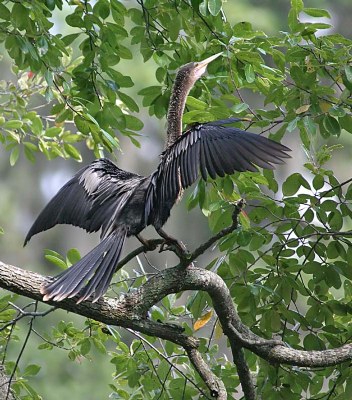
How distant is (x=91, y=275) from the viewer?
105 inches

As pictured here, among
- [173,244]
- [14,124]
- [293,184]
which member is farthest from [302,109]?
[14,124]

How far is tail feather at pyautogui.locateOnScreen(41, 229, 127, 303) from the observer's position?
2453 millimetres

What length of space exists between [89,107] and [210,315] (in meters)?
0.96

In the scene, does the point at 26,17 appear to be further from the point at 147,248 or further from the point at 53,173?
the point at 53,173

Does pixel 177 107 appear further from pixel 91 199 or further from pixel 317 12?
pixel 317 12

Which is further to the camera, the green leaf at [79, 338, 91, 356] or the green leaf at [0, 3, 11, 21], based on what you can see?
the green leaf at [79, 338, 91, 356]

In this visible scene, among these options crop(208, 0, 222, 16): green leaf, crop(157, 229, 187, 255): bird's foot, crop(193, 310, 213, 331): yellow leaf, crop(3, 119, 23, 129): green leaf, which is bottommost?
crop(193, 310, 213, 331): yellow leaf

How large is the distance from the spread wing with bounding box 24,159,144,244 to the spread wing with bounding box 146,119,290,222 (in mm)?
250

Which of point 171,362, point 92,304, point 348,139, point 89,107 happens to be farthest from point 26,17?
point 348,139

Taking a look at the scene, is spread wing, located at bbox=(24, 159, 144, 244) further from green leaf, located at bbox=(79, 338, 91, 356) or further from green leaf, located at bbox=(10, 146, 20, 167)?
green leaf, located at bbox=(10, 146, 20, 167)

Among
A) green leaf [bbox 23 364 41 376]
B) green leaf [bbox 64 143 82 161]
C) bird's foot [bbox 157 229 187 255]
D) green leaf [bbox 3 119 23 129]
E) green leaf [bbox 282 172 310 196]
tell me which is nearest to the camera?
bird's foot [bbox 157 229 187 255]

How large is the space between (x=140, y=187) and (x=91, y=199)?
21cm

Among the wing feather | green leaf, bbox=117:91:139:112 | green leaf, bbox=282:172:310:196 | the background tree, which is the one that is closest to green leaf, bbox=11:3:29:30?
the background tree

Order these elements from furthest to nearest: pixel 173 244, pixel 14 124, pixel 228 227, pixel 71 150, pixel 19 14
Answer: pixel 71 150 < pixel 14 124 < pixel 19 14 < pixel 173 244 < pixel 228 227
